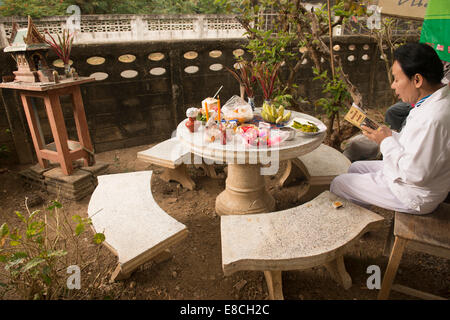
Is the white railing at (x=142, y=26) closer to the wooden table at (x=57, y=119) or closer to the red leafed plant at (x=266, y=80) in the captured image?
the wooden table at (x=57, y=119)

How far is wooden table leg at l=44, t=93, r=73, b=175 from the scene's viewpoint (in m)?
3.43

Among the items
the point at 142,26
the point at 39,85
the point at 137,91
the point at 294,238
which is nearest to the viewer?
the point at 294,238

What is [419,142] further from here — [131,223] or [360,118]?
[131,223]

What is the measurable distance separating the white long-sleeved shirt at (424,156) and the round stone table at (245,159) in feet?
2.37

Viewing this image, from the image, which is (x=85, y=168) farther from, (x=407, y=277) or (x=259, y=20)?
(x=407, y=277)

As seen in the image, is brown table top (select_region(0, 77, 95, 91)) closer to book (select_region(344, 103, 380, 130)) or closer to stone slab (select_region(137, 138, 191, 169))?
stone slab (select_region(137, 138, 191, 169))

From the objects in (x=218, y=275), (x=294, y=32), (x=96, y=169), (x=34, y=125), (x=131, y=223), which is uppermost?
(x=294, y=32)

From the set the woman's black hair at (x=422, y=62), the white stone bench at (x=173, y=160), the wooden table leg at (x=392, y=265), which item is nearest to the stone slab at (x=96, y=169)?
the white stone bench at (x=173, y=160)

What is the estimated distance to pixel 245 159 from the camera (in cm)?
244

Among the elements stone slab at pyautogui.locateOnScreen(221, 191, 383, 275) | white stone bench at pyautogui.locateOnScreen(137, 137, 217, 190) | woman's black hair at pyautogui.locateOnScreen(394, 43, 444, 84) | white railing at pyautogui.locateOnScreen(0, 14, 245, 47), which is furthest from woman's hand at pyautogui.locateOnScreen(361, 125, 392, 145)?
white railing at pyautogui.locateOnScreen(0, 14, 245, 47)

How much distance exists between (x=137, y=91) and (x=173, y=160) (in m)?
2.14

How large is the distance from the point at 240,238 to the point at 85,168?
286 centimetres

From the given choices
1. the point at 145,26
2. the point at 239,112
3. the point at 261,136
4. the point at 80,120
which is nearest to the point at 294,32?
the point at 239,112

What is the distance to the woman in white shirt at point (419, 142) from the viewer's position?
1.83 meters
